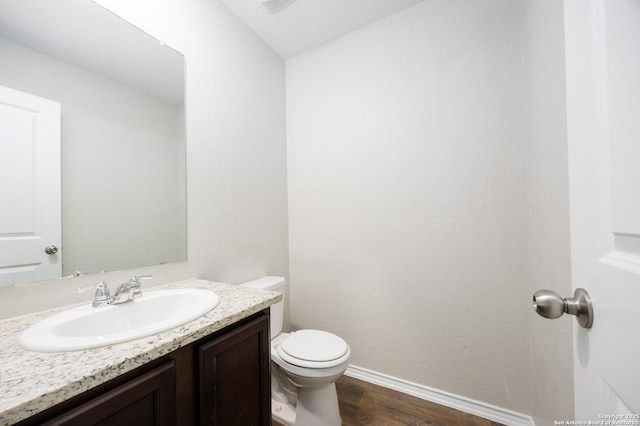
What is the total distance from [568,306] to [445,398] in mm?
1477

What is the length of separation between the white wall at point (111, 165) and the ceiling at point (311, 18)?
90cm

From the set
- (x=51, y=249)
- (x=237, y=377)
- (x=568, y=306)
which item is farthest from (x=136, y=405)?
(x=568, y=306)

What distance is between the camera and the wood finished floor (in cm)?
136

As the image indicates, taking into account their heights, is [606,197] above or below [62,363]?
above

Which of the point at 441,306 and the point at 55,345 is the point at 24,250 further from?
the point at 441,306

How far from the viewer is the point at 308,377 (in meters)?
1.21

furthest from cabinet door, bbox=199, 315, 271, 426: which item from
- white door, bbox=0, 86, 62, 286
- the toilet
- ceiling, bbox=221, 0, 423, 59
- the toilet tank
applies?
ceiling, bbox=221, 0, 423, 59

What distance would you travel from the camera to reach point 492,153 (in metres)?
1.37

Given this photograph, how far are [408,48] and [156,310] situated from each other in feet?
6.64

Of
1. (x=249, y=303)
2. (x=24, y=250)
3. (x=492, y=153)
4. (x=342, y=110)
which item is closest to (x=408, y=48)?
(x=342, y=110)

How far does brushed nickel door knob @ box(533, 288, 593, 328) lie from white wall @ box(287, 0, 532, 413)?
1.10 metres

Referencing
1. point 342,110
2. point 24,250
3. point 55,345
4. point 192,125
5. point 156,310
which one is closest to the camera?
point 55,345

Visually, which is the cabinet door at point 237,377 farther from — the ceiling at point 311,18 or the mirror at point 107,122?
the ceiling at point 311,18

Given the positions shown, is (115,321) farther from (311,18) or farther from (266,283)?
(311,18)
